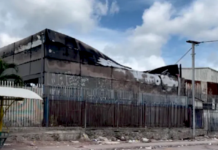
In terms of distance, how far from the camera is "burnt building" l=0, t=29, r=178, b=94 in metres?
22.0

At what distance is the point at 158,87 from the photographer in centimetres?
2709

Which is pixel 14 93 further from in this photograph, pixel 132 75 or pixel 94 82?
pixel 132 75

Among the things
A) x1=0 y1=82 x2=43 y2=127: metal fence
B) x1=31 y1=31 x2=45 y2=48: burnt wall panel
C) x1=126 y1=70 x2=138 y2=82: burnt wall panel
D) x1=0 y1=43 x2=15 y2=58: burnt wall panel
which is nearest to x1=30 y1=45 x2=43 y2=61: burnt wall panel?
x1=31 y1=31 x2=45 y2=48: burnt wall panel

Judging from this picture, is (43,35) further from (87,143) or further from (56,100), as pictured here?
(87,143)

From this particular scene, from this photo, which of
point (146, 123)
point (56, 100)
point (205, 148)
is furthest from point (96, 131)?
point (205, 148)

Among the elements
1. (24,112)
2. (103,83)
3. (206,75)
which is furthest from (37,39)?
(206,75)

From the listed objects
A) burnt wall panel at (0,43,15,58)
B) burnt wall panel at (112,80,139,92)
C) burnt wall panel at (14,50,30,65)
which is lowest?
burnt wall panel at (112,80,139,92)

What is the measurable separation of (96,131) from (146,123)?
4.30 metres

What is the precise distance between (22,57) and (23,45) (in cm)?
88

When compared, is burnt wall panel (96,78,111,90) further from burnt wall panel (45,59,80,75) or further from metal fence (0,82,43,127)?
metal fence (0,82,43,127)

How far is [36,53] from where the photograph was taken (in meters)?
22.6

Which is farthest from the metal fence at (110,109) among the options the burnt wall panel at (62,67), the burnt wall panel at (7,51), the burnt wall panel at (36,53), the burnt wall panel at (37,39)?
the burnt wall panel at (7,51)

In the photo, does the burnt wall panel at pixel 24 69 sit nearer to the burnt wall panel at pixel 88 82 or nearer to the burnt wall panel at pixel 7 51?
the burnt wall panel at pixel 7 51

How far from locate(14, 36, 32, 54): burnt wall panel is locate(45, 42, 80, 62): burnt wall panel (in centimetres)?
200
